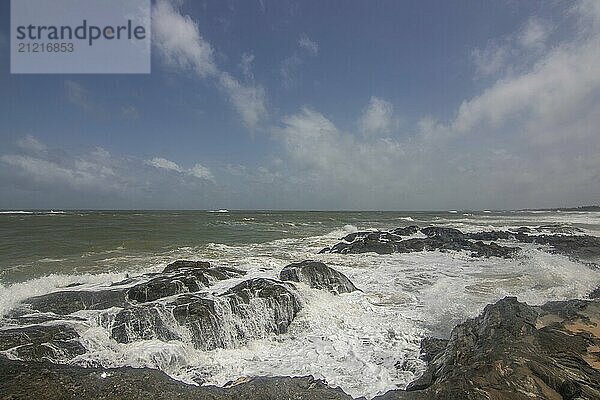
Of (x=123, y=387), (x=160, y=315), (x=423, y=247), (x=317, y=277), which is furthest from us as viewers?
(x=423, y=247)

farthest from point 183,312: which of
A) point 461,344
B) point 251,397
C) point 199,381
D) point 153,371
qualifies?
point 461,344

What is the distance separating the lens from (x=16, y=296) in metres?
10.3

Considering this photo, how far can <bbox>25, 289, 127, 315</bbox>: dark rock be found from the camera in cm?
890

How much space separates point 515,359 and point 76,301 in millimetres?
10353

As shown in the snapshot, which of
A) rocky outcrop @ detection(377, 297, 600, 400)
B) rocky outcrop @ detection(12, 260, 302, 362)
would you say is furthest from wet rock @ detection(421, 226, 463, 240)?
rocky outcrop @ detection(12, 260, 302, 362)

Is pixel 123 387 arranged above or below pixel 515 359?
below

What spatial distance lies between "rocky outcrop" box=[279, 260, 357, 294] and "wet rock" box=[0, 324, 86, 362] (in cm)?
663

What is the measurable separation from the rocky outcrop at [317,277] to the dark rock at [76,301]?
5.33 m

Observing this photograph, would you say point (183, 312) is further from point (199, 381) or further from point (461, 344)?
point (461, 344)

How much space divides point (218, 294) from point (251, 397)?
5029mm

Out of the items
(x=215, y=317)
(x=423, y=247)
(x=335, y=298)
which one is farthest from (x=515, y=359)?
(x=423, y=247)

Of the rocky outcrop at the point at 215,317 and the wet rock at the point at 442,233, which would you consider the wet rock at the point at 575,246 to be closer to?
the wet rock at the point at 442,233

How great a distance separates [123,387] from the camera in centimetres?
475

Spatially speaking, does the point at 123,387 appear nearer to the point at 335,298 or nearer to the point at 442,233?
the point at 335,298
